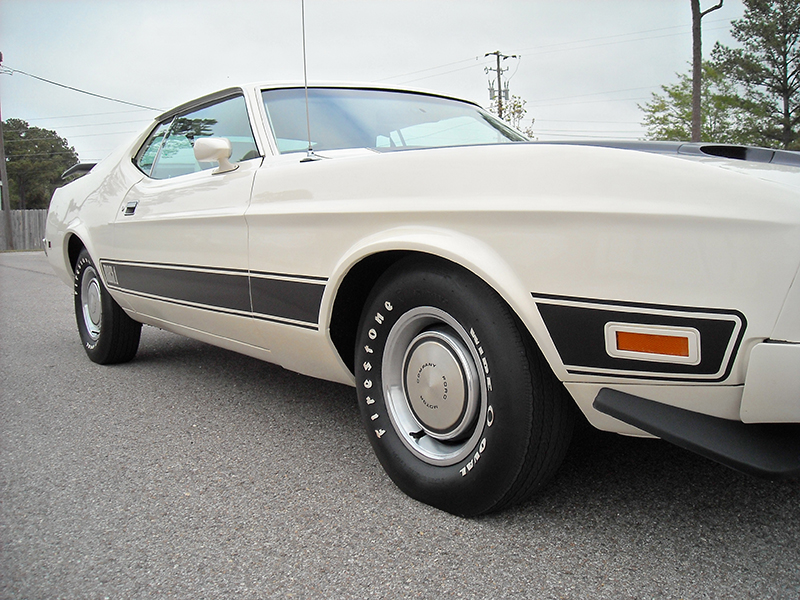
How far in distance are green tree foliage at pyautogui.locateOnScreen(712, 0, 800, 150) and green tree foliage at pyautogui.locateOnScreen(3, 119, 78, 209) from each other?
1864 inches

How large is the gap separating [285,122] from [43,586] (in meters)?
1.88

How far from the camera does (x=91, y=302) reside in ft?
13.7

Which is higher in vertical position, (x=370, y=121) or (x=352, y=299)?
(x=370, y=121)

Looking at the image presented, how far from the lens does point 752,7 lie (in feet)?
92.1

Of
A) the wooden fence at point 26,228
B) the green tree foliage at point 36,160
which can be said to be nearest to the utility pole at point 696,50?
the wooden fence at point 26,228

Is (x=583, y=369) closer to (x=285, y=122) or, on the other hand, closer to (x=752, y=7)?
(x=285, y=122)

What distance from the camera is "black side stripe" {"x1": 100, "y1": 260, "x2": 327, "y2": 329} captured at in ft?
7.50

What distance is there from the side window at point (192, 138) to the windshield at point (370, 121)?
15 cm

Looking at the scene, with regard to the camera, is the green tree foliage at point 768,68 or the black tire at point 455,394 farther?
the green tree foliage at point 768,68

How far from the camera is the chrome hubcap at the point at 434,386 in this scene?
6.17ft

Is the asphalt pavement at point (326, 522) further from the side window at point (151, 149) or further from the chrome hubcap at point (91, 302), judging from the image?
the side window at point (151, 149)

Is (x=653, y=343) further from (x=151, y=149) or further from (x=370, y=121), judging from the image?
(x=151, y=149)

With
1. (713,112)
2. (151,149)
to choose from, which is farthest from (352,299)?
(713,112)

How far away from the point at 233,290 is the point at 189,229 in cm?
43
